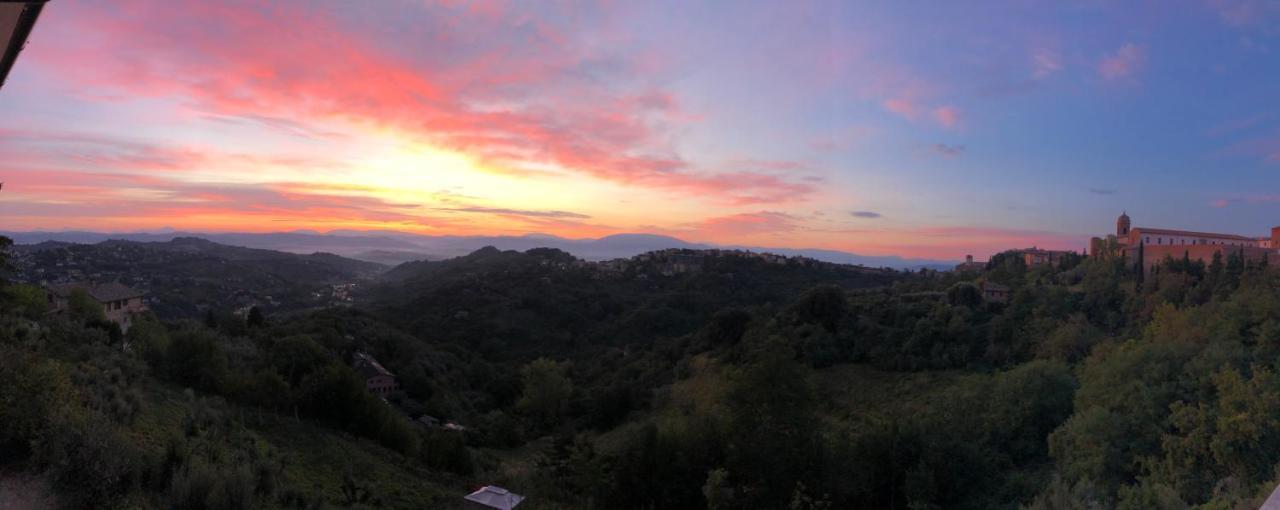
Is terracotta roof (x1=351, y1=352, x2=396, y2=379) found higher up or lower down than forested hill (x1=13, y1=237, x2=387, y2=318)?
lower down

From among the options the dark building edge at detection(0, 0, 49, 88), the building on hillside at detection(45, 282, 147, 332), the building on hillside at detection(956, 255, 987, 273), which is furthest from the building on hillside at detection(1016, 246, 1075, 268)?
the building on hillside at detection(45, 282, 147, 332)

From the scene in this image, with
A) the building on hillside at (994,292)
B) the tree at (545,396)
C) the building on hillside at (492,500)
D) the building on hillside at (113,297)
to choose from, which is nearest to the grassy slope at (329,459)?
the building on hillside at (492,500)

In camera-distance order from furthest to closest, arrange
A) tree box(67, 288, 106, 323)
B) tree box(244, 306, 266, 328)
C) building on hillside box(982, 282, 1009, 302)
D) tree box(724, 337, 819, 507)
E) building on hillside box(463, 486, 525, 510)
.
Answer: tree box(244, 306, 266, 328), building on hillside box(982, 282, 1009, 302), tree box(67, 288, 106, 323), tree box(724, 337, 819, 507), building on hillside box(463, 486, 525, 510)

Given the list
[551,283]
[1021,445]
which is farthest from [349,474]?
[551,283]

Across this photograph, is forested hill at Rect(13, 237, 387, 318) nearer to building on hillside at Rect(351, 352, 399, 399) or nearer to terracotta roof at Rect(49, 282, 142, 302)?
terracotta roof at Rect(49, 282, 142, 302)

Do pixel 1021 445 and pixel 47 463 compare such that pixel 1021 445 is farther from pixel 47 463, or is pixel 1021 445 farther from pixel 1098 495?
pixel 47 463

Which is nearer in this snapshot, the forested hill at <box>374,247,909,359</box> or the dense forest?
the dense forest

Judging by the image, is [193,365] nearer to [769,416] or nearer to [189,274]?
[769,416]

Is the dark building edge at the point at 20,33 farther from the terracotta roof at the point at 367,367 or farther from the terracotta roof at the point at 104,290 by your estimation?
the terracotta roof at the point at 104,290
